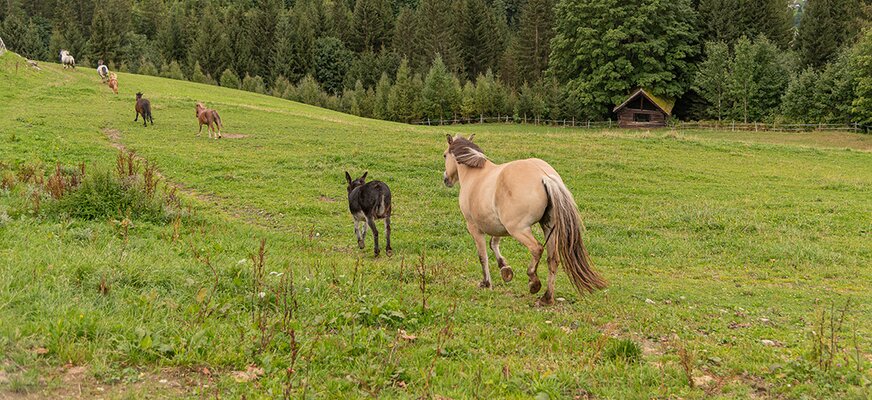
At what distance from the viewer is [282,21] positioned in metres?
103

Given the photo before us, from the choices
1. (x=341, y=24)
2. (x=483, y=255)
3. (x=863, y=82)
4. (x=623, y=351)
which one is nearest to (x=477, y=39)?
(x=341, y=24)

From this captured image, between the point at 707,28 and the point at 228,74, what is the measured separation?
213 feet

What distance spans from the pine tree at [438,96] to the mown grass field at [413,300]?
52885 mm

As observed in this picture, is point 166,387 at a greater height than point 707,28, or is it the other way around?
point 707,28

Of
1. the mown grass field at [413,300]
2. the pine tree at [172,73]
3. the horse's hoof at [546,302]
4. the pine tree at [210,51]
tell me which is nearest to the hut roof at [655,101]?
the mown grass field at [413,300]

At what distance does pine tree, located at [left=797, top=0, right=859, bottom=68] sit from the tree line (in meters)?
0.16

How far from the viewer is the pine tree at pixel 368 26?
10656cm

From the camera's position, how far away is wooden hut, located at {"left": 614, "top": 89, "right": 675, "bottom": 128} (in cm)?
5691

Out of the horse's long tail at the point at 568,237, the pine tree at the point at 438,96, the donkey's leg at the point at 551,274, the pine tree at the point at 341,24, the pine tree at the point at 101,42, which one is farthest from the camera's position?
the pine tree at the point at 341,24

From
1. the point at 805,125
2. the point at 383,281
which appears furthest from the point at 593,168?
the point at 805,125

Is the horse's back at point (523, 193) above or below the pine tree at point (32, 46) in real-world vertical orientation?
below

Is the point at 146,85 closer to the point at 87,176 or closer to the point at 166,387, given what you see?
the point at 87,176

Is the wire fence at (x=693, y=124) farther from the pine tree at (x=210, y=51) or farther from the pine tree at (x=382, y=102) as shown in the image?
the pine tree at (x=210, y=51)

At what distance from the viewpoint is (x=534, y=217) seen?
7.55 m
